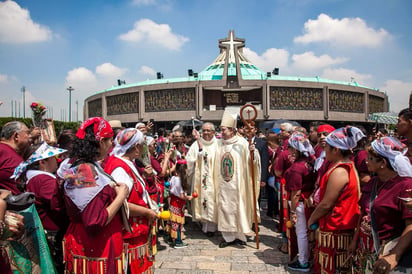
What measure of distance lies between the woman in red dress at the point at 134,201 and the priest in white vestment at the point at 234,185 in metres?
2.61

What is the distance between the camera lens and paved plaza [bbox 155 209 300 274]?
4.14 metres

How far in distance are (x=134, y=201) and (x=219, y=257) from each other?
8.42 feet


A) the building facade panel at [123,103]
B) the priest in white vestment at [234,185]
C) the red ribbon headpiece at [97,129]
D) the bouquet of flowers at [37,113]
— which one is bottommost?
the priest in white vestment at [234,185]

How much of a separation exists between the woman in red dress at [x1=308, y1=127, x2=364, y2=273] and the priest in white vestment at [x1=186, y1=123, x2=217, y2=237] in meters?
2.85

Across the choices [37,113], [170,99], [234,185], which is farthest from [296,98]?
[37,113]

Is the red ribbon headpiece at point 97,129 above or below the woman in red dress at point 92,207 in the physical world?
above

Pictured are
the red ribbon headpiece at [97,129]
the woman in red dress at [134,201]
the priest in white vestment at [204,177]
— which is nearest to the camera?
the red ribbon headpiece at [97,129]

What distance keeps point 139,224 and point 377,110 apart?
41.4 meters

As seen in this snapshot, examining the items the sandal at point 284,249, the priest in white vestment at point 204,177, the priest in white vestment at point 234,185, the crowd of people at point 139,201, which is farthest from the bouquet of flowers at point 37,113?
the sandal at point 284,249

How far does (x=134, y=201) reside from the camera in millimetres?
2607

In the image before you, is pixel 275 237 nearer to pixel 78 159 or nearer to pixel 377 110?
pixel 78 159

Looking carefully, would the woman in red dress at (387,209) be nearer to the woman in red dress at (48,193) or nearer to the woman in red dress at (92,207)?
the woman in red dress at (92,207)

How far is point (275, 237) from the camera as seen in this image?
5605 mm

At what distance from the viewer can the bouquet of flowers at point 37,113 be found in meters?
5.06
